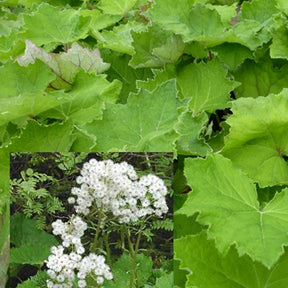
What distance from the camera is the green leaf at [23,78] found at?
4.17 feet

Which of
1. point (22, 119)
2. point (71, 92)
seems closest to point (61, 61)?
point (71, 92)

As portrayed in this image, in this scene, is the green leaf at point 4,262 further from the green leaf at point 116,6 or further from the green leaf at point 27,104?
the green leaf at point 116,6

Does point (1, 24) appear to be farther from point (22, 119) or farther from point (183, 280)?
point (183, 280)

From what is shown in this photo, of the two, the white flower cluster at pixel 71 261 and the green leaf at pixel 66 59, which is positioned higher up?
the green leaf at pixel 66 59

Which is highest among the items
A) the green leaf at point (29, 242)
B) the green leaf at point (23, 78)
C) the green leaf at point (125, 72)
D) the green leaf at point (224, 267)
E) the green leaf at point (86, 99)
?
the green leaf at point (23, 78)

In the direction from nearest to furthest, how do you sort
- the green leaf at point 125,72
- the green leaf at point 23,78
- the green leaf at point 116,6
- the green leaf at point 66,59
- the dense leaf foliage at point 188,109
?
1. the dense leaf foliage at point 188,109
2. the green leaf at point 23,78
3. the green leaf at point 66,59
4. the green leaf at point 125,72
5. the green leaf at point 116,6

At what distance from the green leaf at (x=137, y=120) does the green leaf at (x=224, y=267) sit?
0.23m

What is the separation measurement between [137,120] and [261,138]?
277mm

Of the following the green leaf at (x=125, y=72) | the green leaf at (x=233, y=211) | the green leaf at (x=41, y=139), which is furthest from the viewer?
the green leaf at (x=125, y=72)

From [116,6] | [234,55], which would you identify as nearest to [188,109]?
[234,55]

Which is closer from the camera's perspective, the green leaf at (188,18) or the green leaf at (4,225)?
the green leaf at (4,225)

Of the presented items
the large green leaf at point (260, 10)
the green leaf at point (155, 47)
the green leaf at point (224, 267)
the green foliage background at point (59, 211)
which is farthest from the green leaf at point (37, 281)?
the large green leaf at point (260, 10)

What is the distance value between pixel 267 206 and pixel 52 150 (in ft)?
1.46

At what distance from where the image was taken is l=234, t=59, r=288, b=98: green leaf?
4.80ft
